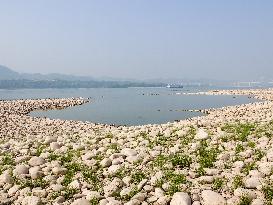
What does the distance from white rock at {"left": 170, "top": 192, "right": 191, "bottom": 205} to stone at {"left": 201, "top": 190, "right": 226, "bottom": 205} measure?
0.42 m

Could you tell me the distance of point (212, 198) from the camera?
1100 centimetres

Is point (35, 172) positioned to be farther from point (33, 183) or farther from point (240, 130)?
point (240, 130)

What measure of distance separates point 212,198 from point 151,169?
3084 millimetres

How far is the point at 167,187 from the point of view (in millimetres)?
12070

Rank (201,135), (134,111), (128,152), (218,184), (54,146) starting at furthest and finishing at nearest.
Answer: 1. (134,111)
2. (54,146)
3. (201,135)
4. (128,152)
5. (218,184)

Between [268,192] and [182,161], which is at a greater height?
[182,161]

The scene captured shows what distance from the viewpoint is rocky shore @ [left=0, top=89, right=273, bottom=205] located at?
11609mm

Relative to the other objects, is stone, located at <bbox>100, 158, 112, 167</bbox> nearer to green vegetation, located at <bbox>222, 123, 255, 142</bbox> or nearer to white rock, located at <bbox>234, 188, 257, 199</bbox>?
green vegetation, located at <bbox>222, 123, 255, 142</bbox>

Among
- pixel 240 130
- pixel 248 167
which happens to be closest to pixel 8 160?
pixel 240 130

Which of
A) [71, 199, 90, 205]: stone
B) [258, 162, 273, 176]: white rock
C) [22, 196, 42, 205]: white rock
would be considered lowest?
[22, 196, 42, 205]: white rock

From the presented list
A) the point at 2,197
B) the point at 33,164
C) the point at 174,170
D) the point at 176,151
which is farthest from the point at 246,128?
the point at 2,197

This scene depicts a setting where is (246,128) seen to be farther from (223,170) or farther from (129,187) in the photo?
(129,187)

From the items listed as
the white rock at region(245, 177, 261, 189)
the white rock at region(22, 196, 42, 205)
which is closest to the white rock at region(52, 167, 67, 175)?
the white rock at region(22, 196, 42, 205)

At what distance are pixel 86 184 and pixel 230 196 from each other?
183 inches
